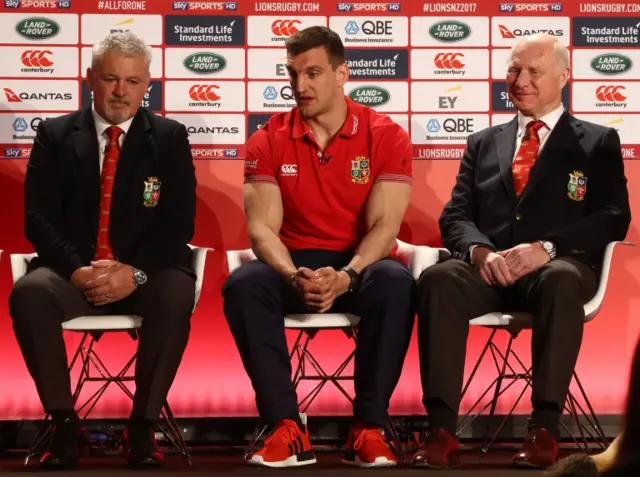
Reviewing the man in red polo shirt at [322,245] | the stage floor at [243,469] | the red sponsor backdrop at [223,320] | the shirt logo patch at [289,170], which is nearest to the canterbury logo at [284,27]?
the red sponsor backdrop at [223,320]

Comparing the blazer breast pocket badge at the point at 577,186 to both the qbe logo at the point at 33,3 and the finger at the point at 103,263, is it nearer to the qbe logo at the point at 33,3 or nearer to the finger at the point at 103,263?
the finger at the point at 103,263

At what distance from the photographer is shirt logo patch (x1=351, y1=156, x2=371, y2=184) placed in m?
3.58

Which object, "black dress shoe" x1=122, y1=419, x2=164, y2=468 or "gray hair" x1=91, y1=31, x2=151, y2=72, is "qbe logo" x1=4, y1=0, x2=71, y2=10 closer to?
"gray hair" x1=91, y1=31, x2=151, y2=72

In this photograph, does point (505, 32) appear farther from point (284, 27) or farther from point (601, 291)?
point (601, 291)

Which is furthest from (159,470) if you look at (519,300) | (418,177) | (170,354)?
(418,177)

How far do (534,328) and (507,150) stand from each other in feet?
2.82

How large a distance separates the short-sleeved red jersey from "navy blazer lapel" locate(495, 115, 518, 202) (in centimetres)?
39

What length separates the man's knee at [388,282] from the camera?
A: 3232 mm

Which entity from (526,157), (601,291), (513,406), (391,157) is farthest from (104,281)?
(513,406)

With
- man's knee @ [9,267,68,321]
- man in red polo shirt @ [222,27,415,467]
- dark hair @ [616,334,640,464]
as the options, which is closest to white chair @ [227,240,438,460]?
man in red polo shirt @ [222,27,415,467]

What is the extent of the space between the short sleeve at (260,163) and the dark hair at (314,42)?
1.16 ft

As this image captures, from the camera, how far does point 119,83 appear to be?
365cm

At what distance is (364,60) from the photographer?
4.38 meters

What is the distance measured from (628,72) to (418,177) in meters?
1.08
